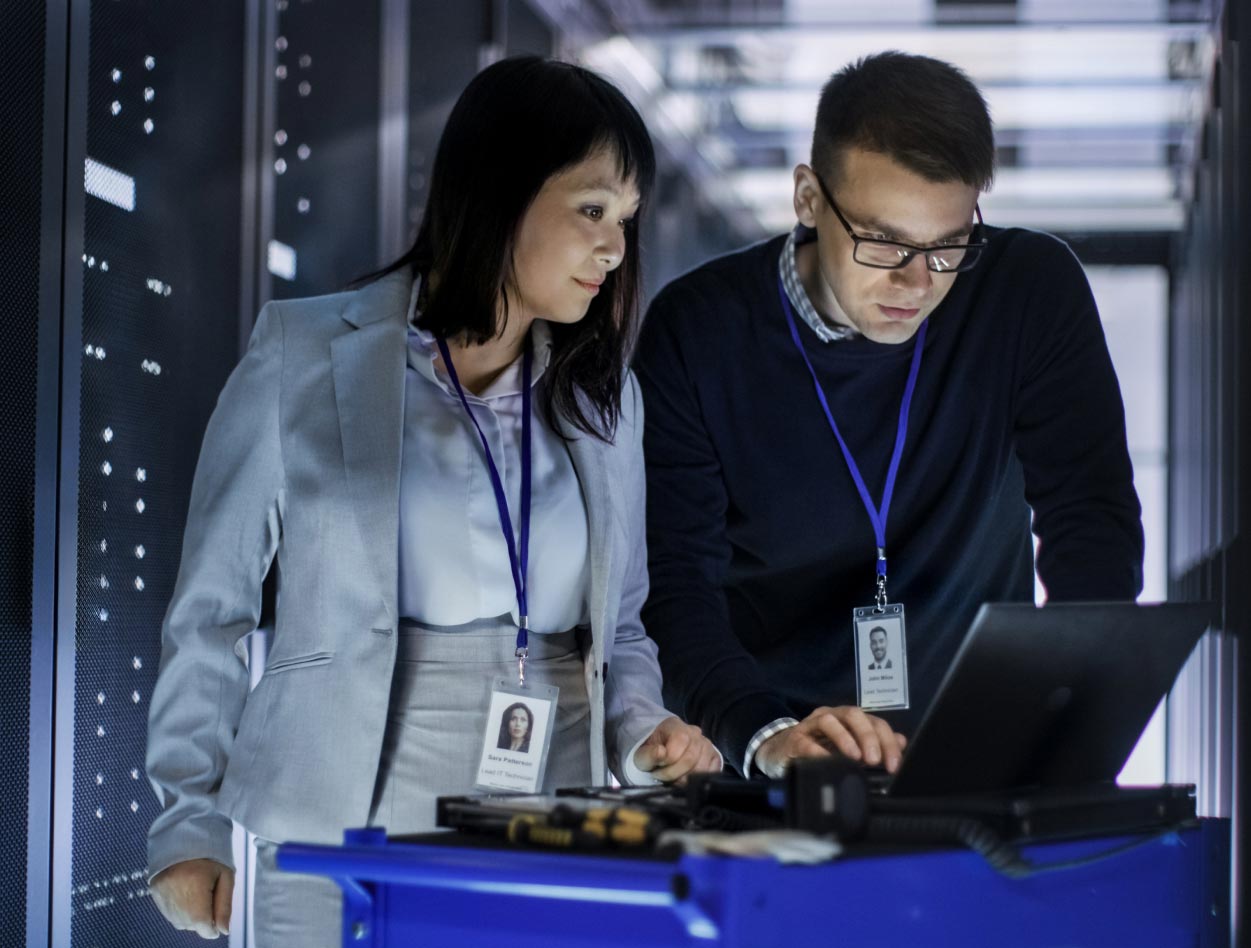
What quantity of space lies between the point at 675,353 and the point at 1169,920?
125cm

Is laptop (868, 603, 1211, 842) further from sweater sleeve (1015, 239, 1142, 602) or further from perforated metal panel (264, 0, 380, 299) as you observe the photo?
perforated metal panel (264, 0, 380, 299)

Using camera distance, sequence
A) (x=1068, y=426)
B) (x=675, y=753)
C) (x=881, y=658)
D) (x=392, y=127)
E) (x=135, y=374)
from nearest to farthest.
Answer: (x=675, y=753)
(x=881, y=658)
(x=1068, y=426)
(x=135, y=374)
(x=392, y=127)

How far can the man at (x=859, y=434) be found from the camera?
91.0 inches

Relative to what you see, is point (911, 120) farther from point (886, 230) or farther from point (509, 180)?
point (509, 180)

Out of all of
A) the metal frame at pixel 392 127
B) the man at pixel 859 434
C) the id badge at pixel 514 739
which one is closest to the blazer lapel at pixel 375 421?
the id badge at pixel 514 739

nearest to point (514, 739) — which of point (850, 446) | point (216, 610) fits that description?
point (216, 610)

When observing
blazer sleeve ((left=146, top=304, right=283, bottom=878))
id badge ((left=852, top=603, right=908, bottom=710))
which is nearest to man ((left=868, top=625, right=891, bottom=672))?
id badge ((left=852, top=603, right=908, bottom=710))

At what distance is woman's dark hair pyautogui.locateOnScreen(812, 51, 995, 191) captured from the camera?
7.20 feet

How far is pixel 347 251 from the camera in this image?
12.8 feet

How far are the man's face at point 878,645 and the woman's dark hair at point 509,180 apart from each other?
559 mm

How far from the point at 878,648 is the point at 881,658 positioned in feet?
0.05

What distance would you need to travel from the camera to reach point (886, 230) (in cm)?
220

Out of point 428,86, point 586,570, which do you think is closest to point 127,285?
point 586,570

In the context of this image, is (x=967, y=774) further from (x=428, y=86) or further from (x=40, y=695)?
(x=428, y=86)
